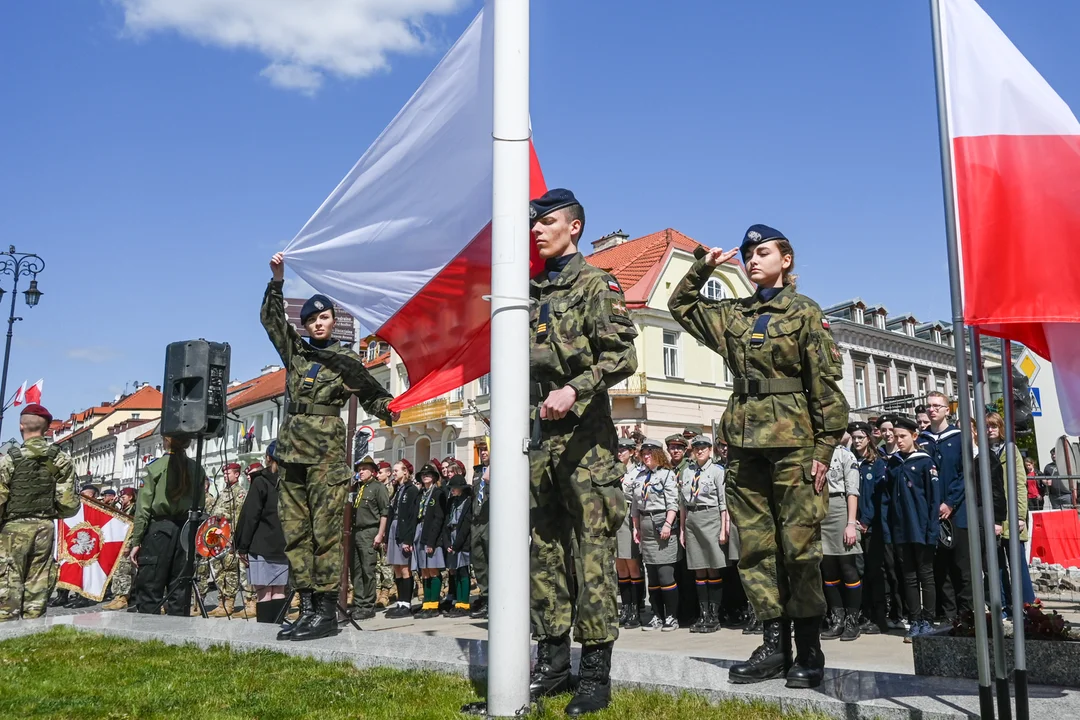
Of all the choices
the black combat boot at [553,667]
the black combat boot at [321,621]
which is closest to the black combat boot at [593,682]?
the black combat boot at [553,667]

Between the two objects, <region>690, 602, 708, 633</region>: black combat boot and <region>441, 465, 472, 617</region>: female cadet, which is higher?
<region>441, 465, 472, 617</region>: female cadet

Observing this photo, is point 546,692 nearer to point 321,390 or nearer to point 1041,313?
point 1041,313

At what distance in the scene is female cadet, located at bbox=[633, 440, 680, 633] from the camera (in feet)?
32.4

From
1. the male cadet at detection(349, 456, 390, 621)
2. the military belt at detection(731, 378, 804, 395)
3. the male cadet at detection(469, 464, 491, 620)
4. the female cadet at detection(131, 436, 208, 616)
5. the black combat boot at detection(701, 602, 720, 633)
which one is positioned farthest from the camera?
the male cadet at detection(349, 456, 390, 621)

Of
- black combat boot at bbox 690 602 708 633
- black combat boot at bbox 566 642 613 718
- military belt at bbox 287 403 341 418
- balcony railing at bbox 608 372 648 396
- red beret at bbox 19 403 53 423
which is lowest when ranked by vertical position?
black combat boot at bbox 690 602 708 633

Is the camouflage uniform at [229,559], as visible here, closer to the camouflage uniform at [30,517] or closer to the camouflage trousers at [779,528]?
the camouflage uniform at [30,517]

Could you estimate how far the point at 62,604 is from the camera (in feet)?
50.3

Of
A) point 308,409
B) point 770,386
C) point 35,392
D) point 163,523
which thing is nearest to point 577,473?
point 770,386

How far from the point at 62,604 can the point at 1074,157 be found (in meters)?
16.3

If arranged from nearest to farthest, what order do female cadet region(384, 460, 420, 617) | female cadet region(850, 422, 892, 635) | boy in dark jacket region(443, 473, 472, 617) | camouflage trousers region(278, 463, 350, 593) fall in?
camouflage trousers region(278, 463, 350, 593) < female cadet region(850, 422, 892, 635) < boy in dark jacket region(443, 473, 472, 617) < female cadet region(384, 460, 420, 617)

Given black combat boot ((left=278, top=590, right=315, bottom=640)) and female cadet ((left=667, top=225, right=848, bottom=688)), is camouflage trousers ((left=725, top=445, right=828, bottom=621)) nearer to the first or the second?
female cadet ((left=667, top=225, right=848, bottom=688))

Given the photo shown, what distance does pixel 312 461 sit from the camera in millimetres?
6465

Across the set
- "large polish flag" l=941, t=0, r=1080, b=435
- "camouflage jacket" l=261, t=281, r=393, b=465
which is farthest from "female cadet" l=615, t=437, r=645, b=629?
"large polish flag" l=941, t=0, r=1080, b=435

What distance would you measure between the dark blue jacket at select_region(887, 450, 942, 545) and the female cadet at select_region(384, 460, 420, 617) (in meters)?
6.85
